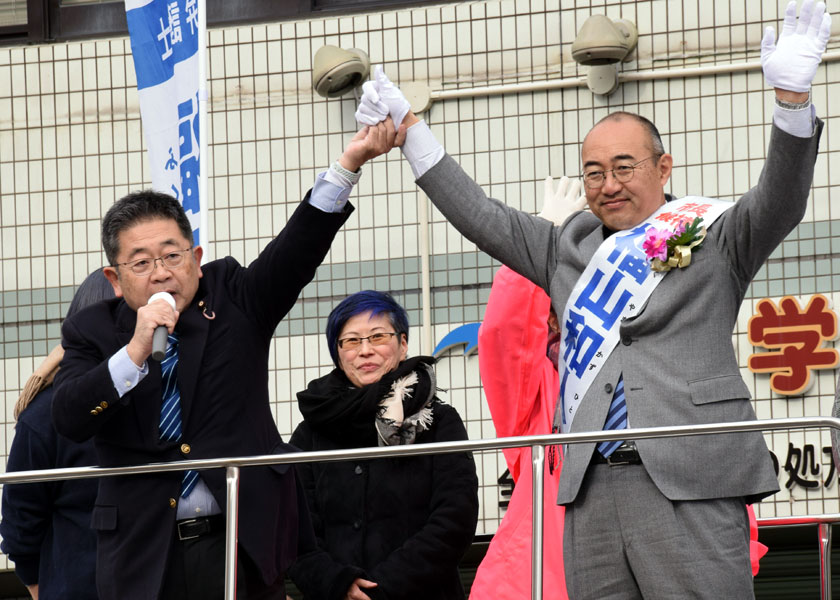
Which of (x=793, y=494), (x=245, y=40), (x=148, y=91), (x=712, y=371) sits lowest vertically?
(x=793, y=494)

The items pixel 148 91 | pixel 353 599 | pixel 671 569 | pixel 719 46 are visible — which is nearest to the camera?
pixel 671 569

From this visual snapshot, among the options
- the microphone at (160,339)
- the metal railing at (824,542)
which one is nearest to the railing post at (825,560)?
the metal railing at (824,542)

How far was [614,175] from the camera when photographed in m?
3.99

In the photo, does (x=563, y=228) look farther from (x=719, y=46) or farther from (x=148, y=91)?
(x=719, y=46)

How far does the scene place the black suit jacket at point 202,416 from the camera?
3.91 meters

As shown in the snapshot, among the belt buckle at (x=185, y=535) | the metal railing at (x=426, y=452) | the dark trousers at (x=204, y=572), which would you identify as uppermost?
the metal railing at (x=426, y=452)

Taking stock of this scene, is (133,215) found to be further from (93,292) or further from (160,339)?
(93,292)

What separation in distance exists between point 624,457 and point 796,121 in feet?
3.19

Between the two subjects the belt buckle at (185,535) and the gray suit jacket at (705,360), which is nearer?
the gray suit jacket at (705,360)

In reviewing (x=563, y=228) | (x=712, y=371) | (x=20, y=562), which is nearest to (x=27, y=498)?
(x=20, y=562)

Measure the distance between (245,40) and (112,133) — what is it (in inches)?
36.0

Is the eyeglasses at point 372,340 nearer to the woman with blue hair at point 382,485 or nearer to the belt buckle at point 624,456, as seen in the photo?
the woman with blue hair at point 382,485

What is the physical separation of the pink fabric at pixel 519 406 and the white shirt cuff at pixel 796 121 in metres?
1.23

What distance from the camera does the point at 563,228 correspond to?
13.8 ft
